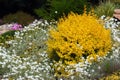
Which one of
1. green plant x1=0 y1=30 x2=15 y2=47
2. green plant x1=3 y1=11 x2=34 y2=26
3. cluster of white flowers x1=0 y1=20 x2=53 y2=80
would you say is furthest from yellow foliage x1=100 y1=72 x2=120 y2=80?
green plant x1=3 y1=11 x2=34 y2=26

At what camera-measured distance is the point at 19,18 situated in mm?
14445

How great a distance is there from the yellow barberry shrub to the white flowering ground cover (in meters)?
0.22

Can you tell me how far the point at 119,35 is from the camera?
9883mm

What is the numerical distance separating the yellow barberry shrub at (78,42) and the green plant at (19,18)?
509 cm

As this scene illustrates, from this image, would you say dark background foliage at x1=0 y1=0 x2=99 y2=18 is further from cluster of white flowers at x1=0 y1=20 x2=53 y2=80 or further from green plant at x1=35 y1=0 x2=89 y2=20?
cluster of white flowers at x1=0 y1=20 x2=53 y2=80

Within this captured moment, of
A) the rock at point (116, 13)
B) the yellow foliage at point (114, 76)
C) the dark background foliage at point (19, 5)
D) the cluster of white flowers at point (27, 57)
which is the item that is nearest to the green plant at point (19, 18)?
the dark background foliage at point (19, 5)

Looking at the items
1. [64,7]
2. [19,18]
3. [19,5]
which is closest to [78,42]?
[64,7]

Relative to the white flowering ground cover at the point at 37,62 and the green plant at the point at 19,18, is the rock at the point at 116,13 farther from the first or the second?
the green plant at the point at 19,18

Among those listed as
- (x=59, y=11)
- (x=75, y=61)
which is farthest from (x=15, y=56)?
(x=59, y=11)

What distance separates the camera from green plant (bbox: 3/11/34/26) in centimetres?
1417

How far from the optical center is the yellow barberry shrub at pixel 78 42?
28.6 feet

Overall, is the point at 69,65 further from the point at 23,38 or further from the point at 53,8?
the point at 53,8

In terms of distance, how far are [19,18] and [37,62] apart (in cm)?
559

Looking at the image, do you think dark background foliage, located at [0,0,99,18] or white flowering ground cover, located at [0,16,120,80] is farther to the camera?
dark background foliage, located at [0,0,99,18]
